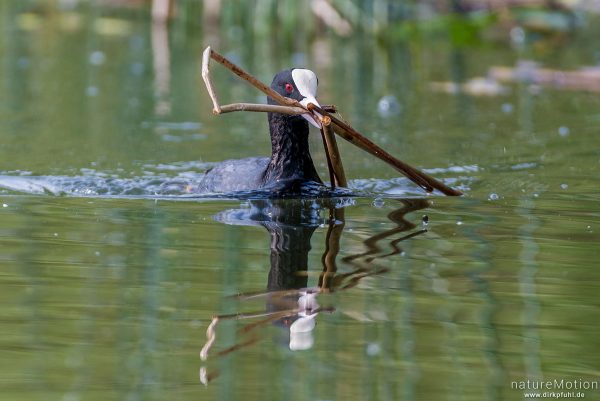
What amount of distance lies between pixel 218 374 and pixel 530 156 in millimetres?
4523

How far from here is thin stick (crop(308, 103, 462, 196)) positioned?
5.10 metres

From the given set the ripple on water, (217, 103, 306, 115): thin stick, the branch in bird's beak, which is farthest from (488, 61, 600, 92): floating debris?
(217, 103, 306, 115): thin stick

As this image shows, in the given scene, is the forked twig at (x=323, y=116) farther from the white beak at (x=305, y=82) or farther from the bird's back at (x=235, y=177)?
the bird's back at (x=235, y=177)

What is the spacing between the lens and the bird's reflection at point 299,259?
3.24 metres

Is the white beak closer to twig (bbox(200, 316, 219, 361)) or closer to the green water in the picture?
the green water

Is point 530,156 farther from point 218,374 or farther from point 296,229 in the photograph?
point 218,374

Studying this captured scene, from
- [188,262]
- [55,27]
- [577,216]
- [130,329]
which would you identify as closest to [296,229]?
[188,262]

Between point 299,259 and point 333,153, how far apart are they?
1.31 meters

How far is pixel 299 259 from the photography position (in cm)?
413

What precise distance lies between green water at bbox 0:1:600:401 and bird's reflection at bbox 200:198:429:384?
0.01 metres

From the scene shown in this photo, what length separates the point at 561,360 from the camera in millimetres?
3037

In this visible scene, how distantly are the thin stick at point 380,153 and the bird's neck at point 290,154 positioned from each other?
0.57m

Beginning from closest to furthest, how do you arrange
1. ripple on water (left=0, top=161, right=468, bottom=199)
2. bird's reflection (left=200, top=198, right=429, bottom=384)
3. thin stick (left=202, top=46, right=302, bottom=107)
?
bird's reflection (left=200, top=198, right=429, bottom=384), thin stick (left=202, top=46, right=302, bottom=107), ripple on water (left=0, top=161, right=468, bottom=199)

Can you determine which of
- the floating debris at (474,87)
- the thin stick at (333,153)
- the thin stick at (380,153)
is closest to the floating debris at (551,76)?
the floating debris at (474,87)
